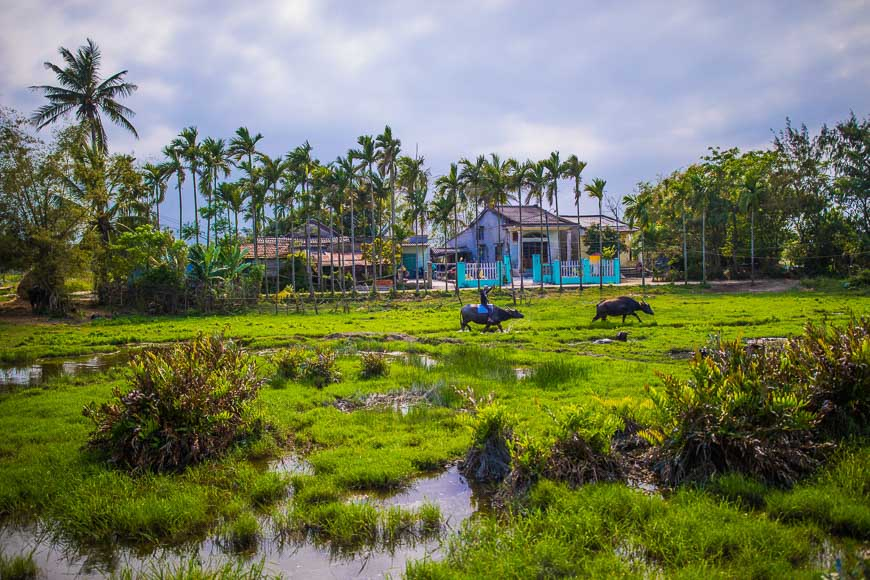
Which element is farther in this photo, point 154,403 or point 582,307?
point 582,307

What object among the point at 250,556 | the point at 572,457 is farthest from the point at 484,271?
the point at 250,556

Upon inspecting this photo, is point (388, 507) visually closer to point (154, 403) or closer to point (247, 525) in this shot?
point (247, 525)

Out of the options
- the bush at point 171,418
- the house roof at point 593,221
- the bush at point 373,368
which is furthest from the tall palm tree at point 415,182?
the bush at point 171,418

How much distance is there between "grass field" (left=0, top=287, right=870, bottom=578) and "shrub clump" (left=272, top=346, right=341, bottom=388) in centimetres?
34

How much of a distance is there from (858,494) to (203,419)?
7.19m

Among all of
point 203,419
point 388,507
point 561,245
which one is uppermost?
point 561,245

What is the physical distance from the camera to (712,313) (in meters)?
22.2

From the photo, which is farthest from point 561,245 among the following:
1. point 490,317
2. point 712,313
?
point 490,317

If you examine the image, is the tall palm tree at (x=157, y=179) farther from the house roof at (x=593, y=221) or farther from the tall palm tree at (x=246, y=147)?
the house roof at (x=593, y=221)

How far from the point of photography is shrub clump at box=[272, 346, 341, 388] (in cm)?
1186

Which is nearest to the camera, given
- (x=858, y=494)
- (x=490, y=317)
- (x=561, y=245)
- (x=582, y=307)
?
(x=858, y=494)

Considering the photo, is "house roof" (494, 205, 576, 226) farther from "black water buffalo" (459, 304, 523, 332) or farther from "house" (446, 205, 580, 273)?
"black water buffalo" (459, 304, 523, 332)

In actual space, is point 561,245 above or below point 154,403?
above

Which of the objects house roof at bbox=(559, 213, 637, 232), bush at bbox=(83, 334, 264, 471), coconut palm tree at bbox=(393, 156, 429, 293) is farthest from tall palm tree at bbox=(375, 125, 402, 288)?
bush at bbox=(83, 334, 264, 471)
